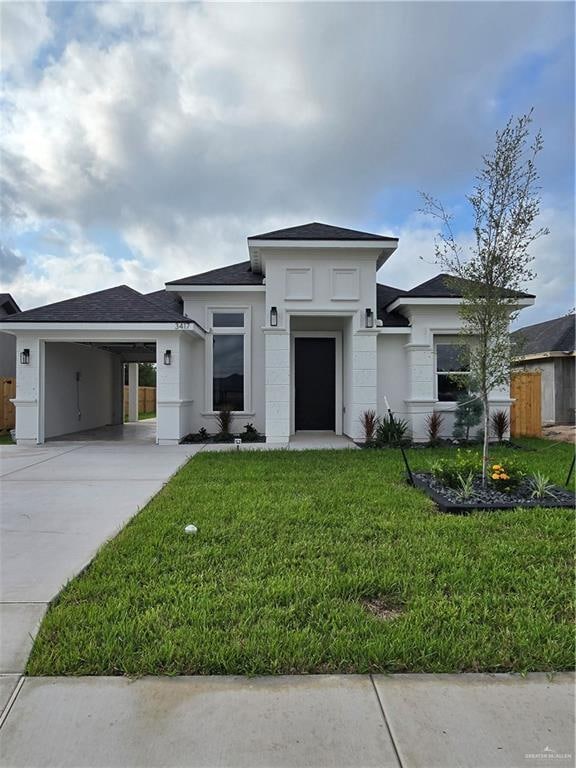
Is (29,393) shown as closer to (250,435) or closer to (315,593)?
(250,435)

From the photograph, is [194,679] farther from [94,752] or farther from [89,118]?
[89,118]

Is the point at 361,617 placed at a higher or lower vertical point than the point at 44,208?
lower

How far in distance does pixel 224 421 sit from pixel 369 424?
12.8 feet

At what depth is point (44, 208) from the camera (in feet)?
49.5

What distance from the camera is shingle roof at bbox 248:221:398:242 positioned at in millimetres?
11315

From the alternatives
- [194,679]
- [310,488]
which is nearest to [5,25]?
[310,488]

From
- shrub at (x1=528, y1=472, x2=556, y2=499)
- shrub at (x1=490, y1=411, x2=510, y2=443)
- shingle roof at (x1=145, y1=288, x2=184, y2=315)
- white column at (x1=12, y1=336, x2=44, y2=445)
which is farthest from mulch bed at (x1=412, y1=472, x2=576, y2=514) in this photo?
white column at (x1=12, y1=336, x2=44, y2=445)

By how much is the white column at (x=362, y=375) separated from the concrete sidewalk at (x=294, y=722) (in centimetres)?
942

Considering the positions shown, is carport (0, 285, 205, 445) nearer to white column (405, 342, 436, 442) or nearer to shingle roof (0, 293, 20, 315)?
white column (405, 342, 436, 442)

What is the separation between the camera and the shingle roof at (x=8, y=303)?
60.1 ft

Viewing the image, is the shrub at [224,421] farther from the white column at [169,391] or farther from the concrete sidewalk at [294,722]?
the concrete sidewalk at [294,722]

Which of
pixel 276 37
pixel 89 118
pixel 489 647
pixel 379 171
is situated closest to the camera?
pixel 489 647

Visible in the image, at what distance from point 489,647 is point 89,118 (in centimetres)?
1280

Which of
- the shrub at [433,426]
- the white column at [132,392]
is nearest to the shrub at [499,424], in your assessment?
Result: the shrub at [433,426]
